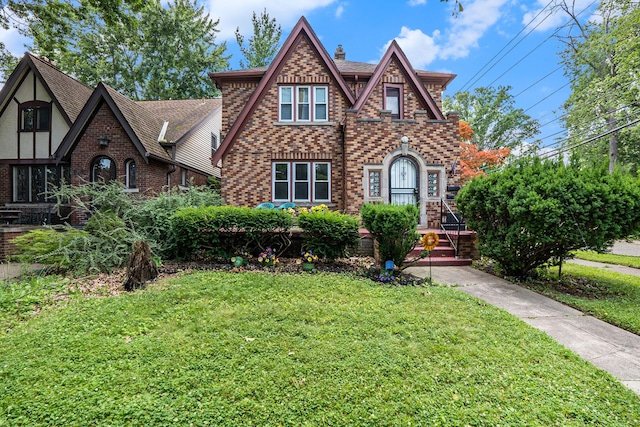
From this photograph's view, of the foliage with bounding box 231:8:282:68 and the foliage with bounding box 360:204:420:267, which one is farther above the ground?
the foliage with bounding box 231:8:282:68

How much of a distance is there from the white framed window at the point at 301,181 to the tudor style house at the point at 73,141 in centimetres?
363

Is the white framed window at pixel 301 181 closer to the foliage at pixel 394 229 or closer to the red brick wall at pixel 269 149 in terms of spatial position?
the red brick wall at pixel 269 149

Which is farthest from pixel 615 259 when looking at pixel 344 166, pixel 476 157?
pixel 476 157

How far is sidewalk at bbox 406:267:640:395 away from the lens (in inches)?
133

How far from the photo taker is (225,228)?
7.10 meters

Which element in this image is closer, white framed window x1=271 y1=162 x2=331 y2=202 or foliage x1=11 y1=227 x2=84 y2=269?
foliage x1=11 y1=227 x2=84 y2=269

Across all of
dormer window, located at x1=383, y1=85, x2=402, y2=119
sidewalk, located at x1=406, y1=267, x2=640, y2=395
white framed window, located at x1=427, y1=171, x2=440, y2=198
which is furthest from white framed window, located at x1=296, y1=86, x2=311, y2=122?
sidewalk, located at x1=406, y1=267, x2=640, y2=395

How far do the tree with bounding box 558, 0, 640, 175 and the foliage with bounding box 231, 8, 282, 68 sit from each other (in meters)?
21.6

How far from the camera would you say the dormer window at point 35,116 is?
49.1ft

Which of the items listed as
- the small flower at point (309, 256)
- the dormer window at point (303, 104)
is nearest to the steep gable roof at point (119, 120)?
the dormer window at point (303, 104)

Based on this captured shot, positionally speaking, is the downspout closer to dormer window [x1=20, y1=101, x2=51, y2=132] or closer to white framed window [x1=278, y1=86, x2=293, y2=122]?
white framed window [x1=278, y1=86, x2=293, y2=122]

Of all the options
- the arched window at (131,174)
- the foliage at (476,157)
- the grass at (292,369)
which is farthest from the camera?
the foliage at (476,157)

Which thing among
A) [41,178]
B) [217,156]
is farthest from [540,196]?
[41,178]

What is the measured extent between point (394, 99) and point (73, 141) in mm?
13160
